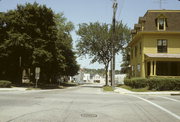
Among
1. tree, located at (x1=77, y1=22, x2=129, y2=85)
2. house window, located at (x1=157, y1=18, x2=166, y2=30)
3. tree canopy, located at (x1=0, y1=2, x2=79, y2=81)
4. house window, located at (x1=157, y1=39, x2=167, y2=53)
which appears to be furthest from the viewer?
tree, located at (x1=77, y1=22, x2=129, y2=85)

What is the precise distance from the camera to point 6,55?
4109 centimetres

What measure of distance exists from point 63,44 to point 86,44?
5506mm

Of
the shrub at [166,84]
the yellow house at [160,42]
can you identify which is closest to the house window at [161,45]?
the yellow house at [160,42]

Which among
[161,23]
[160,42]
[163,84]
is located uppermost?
[161,23]

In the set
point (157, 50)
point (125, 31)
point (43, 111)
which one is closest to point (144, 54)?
point (157, 50)

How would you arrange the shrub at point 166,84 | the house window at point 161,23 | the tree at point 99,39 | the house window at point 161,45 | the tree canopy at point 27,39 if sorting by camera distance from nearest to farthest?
the shrub at point 166,84
the house window at point 161,45
the house window at point 161,23
the tree canopy at point 27,39
the tree at point 99,39

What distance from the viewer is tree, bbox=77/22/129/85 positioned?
190 feet

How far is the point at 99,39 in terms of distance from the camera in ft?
192

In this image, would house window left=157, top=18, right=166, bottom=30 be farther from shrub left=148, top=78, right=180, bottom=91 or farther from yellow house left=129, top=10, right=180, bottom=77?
shrub left=148, top=78, right=180, bottom=91

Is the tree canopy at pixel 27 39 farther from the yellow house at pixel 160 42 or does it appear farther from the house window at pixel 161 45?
the house window at pixel 161 45

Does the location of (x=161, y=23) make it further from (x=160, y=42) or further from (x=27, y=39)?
(x=27, y=39)

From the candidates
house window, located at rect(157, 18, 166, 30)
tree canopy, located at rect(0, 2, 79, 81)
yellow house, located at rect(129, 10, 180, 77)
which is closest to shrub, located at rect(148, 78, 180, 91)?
yellow house, located at rect(129, 10, 180, 77)

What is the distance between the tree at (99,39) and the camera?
5798 centimetres

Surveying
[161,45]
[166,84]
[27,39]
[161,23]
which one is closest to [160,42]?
[161,45]
